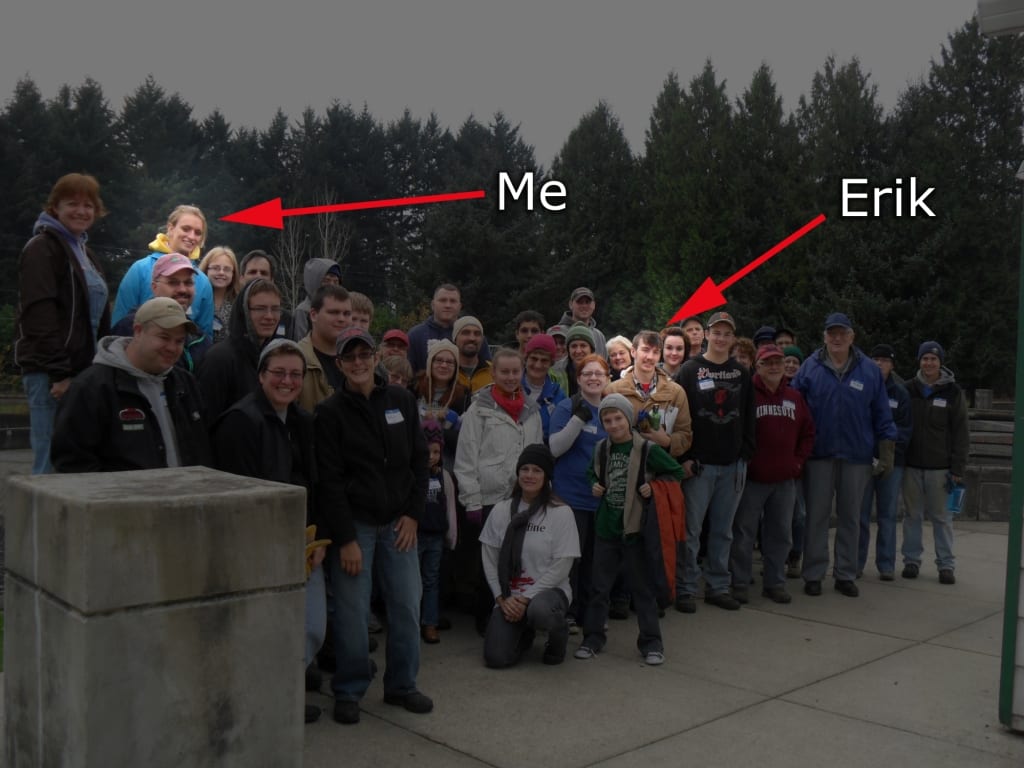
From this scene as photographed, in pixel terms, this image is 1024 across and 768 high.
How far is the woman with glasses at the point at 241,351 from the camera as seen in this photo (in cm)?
520

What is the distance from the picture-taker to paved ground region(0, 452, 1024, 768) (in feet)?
15.0

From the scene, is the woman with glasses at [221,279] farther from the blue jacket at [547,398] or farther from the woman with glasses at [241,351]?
the blue jacket at [547,398]

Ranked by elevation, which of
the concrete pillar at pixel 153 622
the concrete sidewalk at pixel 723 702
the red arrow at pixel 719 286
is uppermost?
the red arrow at pixel 719 286

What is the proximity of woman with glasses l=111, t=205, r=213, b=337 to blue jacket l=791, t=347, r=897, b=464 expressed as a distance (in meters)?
4.92

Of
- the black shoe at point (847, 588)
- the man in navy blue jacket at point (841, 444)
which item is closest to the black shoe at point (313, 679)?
the man in navy blue jacket at point (841, 444)

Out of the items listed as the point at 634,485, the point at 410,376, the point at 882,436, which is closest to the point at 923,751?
the point at 634,485

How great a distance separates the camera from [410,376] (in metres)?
6.34

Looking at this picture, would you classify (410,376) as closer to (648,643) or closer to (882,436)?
(648,643)

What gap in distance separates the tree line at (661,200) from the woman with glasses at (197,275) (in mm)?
27804

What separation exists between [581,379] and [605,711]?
7.82ft

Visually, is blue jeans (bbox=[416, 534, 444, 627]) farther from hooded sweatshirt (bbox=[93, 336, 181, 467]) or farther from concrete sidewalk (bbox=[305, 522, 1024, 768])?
hooded sweatshirt (bbox=[93, 336, 181, 467])

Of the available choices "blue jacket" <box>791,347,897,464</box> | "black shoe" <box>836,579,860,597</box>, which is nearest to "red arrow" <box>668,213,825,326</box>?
"blue jacket" <box>791,347,897,464</box>

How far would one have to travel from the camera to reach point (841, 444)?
27.0 feet

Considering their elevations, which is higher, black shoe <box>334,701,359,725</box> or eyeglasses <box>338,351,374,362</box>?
eyeglasses <box>338,351,374,362</box>
